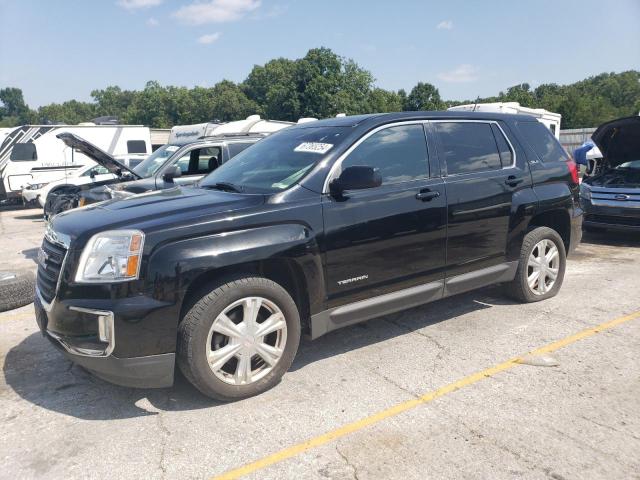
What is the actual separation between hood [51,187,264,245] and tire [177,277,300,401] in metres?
0.48

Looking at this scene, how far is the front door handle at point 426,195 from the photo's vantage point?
4.00m

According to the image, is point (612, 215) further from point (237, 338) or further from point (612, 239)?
point (237, 338)

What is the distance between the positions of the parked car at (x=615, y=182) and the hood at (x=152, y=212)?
7.05m

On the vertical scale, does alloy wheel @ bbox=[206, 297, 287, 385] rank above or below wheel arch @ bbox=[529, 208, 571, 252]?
below

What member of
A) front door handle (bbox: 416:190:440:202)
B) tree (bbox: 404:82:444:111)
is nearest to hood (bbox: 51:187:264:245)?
front door handle (bbox: 416:190:440:202)

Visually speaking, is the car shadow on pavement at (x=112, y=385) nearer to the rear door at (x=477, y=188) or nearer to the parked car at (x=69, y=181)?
the rear door at (x=477, y=188)

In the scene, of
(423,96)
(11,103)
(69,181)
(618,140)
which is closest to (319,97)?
(423,96)

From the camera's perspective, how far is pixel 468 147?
4547mm

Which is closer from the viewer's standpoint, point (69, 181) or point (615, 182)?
point (615, 182)

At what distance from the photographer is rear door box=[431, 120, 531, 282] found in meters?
4.27

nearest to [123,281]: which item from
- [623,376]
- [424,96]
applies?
[623,376]

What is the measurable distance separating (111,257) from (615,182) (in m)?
8.49

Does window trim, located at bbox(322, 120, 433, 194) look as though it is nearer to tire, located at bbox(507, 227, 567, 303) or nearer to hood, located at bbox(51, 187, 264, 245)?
hood, located at bbox(51, 187, 264, 245)

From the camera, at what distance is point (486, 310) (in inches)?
198
